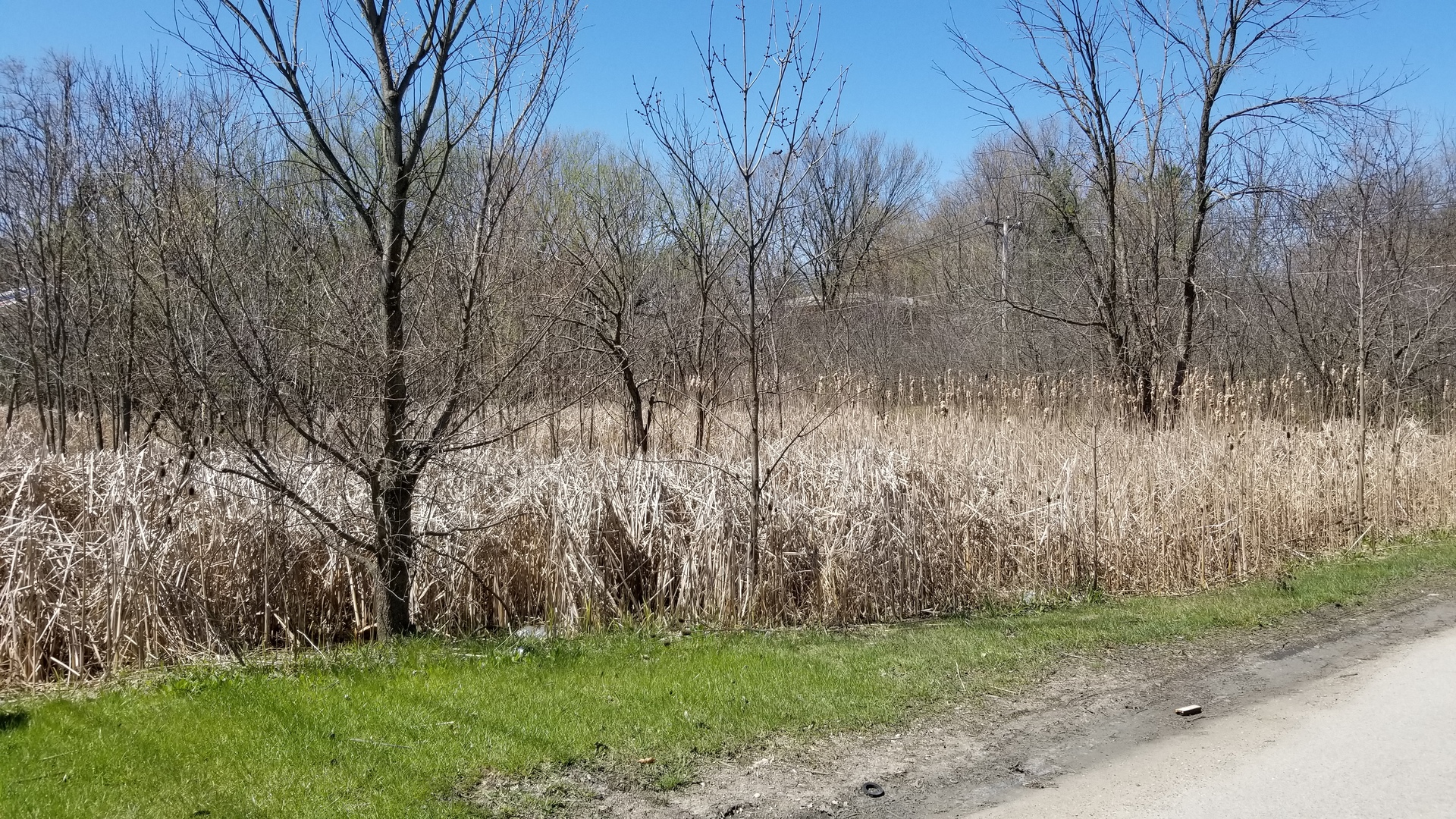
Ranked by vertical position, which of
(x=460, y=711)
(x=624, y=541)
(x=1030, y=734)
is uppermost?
(x=624, y=541)

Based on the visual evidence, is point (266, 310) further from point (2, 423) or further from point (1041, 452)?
point (2, 423)

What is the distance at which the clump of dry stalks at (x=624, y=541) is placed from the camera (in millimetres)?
6137

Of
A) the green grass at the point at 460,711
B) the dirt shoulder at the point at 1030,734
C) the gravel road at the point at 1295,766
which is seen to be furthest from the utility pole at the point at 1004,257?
the gravel road at the point at 1295,766

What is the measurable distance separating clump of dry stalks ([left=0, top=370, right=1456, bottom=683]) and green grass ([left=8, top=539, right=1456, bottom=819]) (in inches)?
21.8

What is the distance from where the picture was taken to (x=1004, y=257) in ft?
99.9

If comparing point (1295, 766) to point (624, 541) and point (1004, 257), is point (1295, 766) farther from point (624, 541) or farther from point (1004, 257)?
point (1004, 257)

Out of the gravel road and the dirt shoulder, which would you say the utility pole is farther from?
the gravel road

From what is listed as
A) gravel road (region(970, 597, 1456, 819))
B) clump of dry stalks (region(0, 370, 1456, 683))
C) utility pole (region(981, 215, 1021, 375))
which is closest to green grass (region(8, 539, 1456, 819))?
clump of dry stalks (region(0, 370, 1456, 683))

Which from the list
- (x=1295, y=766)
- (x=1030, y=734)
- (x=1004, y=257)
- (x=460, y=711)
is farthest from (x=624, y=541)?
(x=1004, y=257)

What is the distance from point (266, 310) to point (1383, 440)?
1181cm

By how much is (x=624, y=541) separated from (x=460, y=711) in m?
2.40

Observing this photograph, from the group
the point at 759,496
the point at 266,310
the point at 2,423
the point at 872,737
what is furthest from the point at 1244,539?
the point at 2,423

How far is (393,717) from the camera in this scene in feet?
15.7

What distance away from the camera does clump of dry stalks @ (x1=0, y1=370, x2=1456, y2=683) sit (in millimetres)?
6137
